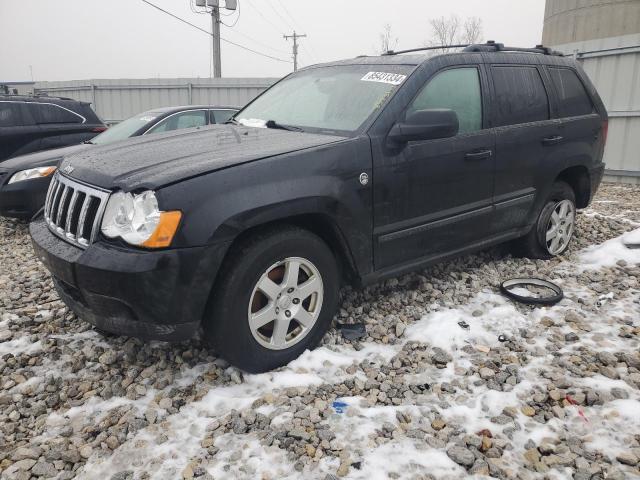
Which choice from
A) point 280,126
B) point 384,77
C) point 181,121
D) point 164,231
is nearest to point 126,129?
point 181,121

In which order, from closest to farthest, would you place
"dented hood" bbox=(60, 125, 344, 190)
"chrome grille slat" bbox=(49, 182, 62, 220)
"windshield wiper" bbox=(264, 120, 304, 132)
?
Result: "dented hood" bbox=(60, 125, 344, 190)
"chrome grille slat" bbox=(49, 182, 62, 220)
"windshield wiper" bbox=(264, 120, 304, 132)

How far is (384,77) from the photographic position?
131 inches

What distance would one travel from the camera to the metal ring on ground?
3.59m

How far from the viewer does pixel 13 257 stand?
16.3ft

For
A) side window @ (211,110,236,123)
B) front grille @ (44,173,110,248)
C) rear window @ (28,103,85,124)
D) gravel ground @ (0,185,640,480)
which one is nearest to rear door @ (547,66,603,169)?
gravel ground @ (0,185,640,480)

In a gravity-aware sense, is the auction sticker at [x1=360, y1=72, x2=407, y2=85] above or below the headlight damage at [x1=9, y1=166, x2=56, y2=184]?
above

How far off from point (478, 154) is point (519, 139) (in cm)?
54

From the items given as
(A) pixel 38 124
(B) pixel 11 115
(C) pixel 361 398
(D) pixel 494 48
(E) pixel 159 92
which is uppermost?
(E) pixel 159 92

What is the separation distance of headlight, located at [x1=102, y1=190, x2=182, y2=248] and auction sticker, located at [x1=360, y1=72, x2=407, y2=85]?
1714 millimetres

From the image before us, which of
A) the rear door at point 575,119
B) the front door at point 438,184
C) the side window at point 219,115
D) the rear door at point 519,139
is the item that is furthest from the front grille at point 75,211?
the side window at point 219,115

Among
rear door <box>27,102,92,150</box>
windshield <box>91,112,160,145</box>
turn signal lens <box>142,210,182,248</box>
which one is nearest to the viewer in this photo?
turn signal lens <box>142,210,182,248</box>

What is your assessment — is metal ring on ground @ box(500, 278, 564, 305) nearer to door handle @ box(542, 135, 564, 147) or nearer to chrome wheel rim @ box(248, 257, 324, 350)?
door handle @ box(542, 135, 564, 147)

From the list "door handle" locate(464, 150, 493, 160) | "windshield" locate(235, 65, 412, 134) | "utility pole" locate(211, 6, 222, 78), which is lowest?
"door handle" locate(464, 150, 493, 160)

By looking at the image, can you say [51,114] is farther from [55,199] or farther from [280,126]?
[280,126]
